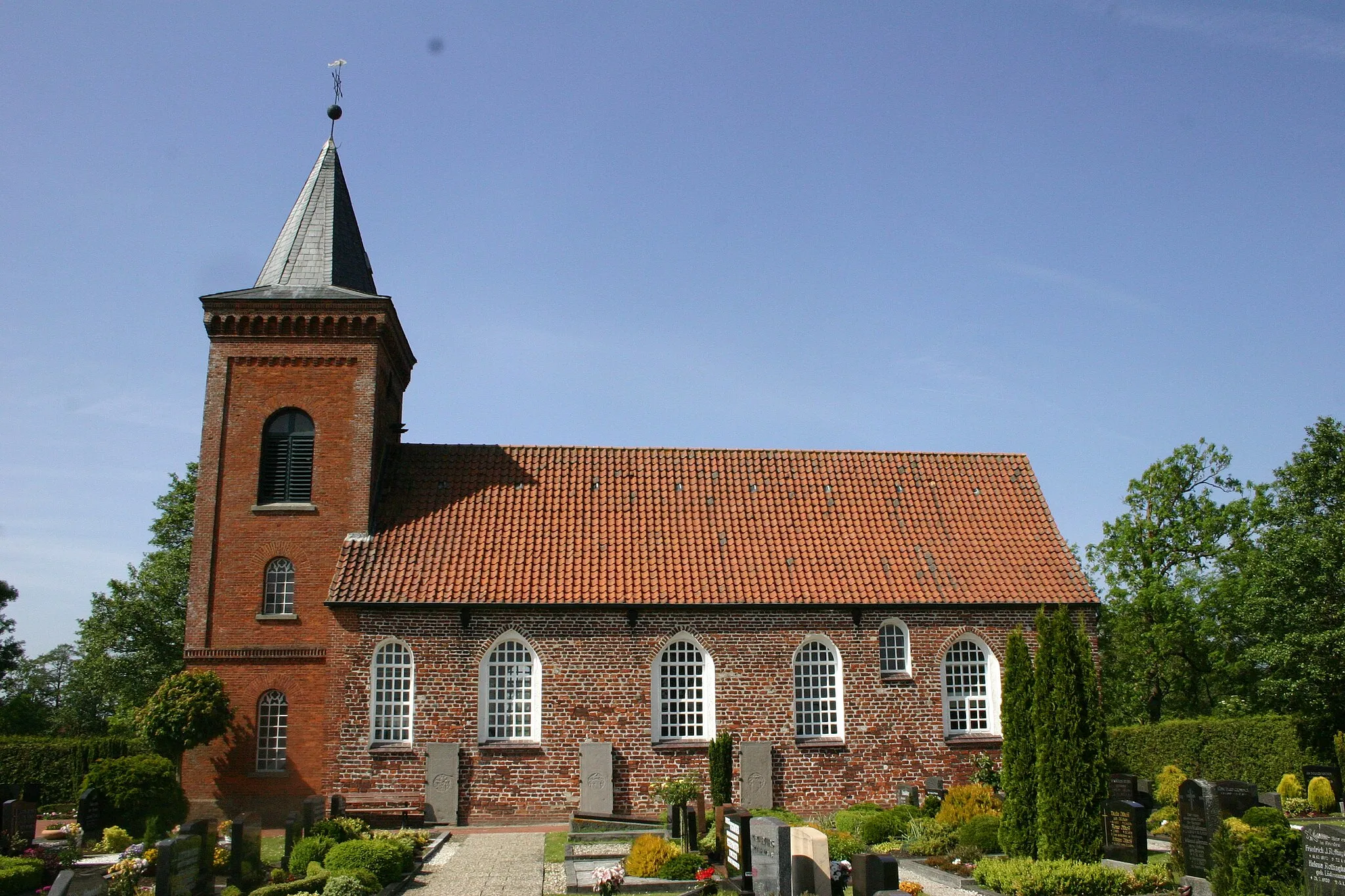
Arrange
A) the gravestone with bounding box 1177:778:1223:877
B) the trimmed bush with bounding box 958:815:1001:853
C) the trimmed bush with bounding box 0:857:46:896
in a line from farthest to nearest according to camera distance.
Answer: the trimmed bush with bounding box 958:815:1001:853 → the trimmed bush with bounding box 0:857:46:896 → the gravestone with bounding box 1177:778:1223:877

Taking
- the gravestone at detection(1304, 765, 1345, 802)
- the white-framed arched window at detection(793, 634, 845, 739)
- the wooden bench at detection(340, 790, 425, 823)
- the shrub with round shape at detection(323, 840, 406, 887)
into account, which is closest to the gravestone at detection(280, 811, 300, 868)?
the shrub with round shape at detection(323, 840, 406, 887)

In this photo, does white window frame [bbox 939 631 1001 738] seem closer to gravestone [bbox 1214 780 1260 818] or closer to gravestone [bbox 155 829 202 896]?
gravestone [bbox 1214 780 1260 818]

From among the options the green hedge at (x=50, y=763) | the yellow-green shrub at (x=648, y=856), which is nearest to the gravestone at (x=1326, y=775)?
the yellow-green shrub at (x=648, y=856)

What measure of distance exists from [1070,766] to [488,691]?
41.5 ft

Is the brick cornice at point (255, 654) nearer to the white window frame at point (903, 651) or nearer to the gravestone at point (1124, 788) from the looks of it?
the white window frame at point (903, 651)

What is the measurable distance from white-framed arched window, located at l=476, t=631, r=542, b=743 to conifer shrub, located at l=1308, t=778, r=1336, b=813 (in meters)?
16.6

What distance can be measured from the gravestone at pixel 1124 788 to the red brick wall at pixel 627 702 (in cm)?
537

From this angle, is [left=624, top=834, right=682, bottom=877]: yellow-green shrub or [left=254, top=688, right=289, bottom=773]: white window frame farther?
[left=254, top=688, right=289, bottom=773]: white window frame

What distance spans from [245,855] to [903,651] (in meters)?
14.9

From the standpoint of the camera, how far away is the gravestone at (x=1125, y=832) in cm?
1642

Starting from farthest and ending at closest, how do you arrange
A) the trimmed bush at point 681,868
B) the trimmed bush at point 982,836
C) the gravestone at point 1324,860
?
the trimmed bush at point 982,836, the trimmed bush at point 681,868, the gravestone at point 1324,860

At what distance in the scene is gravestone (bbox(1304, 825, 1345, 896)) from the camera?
12203mm

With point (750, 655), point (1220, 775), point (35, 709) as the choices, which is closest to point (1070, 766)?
point (750, 655)

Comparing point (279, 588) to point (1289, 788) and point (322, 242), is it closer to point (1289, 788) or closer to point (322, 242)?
point (322, 242)
